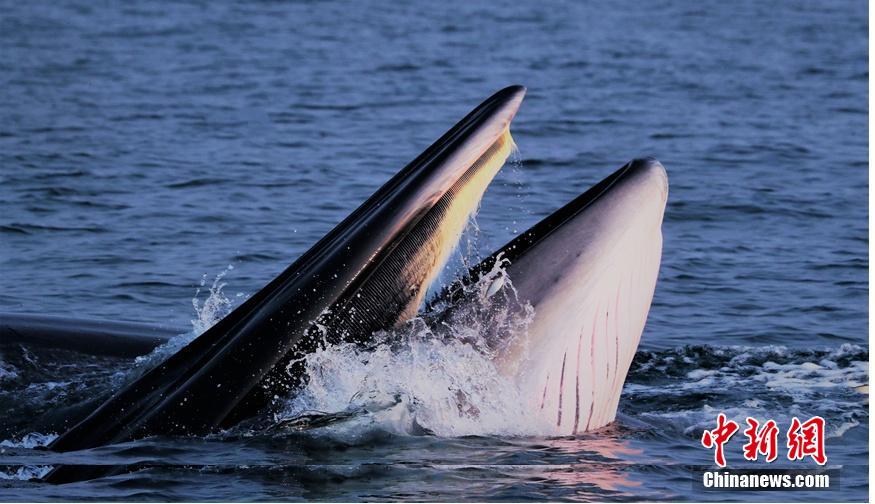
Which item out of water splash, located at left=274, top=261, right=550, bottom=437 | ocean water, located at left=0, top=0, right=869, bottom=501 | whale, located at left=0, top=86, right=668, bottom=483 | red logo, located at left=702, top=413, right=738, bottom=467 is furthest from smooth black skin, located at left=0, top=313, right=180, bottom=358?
red logo, located at left=702, top=413, right=738, bottom=467

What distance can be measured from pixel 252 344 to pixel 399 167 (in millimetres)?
11339

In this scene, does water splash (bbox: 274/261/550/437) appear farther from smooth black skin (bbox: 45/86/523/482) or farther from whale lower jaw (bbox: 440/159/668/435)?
smooth black skin (bbox: 45/86/523/482)

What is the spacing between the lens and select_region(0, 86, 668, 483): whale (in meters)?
7.11

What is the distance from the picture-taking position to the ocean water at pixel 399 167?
753 cm

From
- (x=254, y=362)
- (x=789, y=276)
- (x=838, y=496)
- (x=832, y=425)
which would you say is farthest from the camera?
(x=789, y=276)

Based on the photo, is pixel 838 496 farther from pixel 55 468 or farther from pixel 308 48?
pixel 308 48

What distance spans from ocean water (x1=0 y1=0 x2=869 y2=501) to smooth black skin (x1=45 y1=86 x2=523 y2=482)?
0.14m

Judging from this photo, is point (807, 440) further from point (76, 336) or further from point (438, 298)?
point (76, 336)

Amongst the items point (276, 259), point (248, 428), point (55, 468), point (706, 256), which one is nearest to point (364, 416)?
point (248, 428)

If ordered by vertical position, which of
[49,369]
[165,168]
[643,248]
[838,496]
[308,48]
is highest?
[308,48]

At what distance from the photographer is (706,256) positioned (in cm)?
1455

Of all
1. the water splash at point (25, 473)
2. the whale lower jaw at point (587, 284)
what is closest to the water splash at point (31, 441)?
the water splash at point (25, 473)

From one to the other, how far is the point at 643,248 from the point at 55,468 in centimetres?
313

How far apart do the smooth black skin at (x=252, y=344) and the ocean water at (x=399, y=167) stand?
5.7 inches
